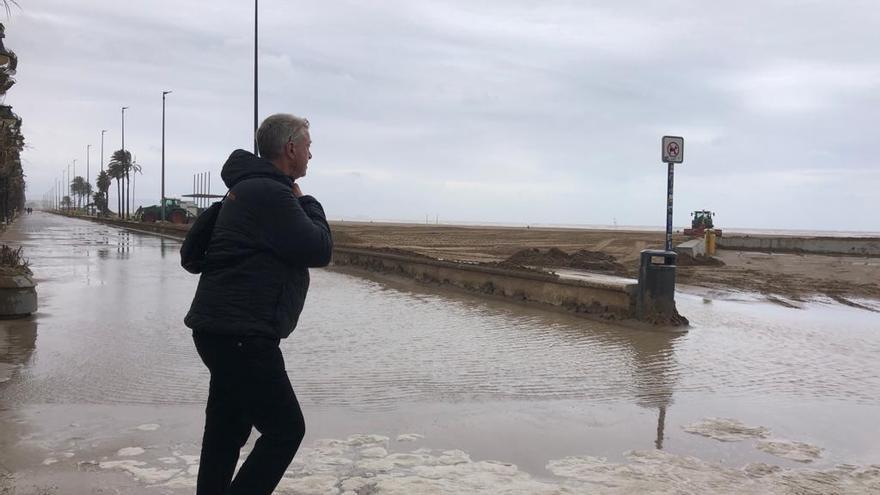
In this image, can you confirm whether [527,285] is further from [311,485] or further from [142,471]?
[142,471]

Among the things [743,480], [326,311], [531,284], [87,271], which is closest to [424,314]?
[326,311]

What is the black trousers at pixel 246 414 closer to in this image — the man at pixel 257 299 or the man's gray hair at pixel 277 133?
the man at pixel 257 299

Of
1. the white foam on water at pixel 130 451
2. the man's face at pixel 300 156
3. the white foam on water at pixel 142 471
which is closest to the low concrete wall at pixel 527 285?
the white foam on water at pixel 130 451

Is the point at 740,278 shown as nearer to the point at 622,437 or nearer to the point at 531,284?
the point at 531,284

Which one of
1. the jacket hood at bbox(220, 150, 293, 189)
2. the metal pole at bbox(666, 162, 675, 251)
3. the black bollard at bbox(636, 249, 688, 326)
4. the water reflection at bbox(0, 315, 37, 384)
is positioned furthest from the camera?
the metal pole at bbox(666, 162, 675, 251)

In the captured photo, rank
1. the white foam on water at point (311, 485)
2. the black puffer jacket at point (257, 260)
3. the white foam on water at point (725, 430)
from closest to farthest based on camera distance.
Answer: the black puffer jacket at point (257, 260)
the white foam on water at point (311, 485)
the white foam on water at point (725, 430)

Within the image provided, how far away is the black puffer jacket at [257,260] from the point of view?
103 inches

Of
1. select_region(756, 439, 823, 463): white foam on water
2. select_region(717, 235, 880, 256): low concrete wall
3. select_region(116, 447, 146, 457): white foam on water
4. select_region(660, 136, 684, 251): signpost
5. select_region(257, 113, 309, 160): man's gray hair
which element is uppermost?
select_region(660, 136, 684, 251): signpost

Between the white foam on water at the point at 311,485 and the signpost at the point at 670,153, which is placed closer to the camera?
the white foam on water at the point at 311,485

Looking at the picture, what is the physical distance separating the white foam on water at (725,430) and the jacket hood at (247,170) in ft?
11.7

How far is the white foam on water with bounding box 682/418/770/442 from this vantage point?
482cm

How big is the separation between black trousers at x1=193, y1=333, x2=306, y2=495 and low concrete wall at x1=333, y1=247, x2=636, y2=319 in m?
7.87

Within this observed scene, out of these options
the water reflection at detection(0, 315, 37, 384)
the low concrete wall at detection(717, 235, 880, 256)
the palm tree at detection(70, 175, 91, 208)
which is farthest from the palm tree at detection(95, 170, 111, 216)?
the water reflection at detection(0, 315, 37, 384)

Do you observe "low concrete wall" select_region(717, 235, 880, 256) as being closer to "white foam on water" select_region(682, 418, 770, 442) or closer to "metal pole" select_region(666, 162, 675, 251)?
"metal pole" select_region(666, 162, 675, 251)
